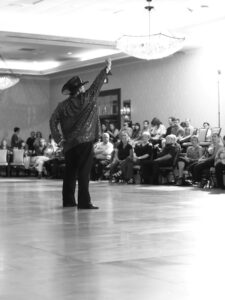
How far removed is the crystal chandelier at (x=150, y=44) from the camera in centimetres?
1594

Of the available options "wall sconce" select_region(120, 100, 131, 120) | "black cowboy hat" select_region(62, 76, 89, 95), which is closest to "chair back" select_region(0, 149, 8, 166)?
"wall sconce" select_region(120, 100, 131, 120)

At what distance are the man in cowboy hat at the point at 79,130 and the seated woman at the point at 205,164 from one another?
5495mm

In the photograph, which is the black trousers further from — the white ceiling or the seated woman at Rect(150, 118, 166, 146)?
the seated woman at Rect(150, 118, 166, 146)

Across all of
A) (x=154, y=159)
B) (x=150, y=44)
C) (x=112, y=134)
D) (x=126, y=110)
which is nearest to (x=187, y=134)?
(x=154, y=159)

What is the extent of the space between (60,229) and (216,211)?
2452 mm

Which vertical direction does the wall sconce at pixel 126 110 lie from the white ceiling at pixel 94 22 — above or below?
below

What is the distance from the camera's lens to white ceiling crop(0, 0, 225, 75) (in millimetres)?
15484

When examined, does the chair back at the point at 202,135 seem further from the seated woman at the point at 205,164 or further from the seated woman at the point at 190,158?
the seated woman at the point at 205,164

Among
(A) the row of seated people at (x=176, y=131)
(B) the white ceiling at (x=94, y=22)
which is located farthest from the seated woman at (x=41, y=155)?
(B) the white ceiling at (x=94, y=22)

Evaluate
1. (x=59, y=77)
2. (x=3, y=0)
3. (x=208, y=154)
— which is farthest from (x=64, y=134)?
(x=59, y=77)

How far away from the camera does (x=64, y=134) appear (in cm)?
815

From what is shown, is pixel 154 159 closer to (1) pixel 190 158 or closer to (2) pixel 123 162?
(2) pixel 123 162

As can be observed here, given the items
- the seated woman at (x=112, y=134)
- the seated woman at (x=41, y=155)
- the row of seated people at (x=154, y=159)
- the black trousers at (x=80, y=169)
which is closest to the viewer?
the black trousers at (x=80, y=169)

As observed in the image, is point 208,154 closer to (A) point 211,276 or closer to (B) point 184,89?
(B) point 184,89
